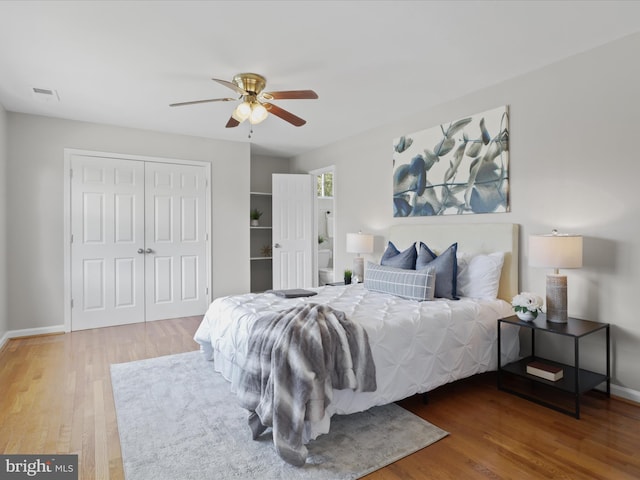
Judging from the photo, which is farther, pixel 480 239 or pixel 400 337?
pixel 480 239

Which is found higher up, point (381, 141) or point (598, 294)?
point (381, 141)

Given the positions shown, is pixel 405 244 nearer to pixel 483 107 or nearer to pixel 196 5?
pixel 483 107

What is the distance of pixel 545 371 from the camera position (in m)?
2.62

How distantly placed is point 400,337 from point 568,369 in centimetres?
146

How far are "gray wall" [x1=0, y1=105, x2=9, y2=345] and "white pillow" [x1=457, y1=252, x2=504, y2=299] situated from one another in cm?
471

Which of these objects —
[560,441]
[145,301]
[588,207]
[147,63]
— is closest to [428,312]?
[560,441]

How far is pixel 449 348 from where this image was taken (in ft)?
8.73

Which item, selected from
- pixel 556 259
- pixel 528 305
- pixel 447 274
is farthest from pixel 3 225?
pixel 556 259

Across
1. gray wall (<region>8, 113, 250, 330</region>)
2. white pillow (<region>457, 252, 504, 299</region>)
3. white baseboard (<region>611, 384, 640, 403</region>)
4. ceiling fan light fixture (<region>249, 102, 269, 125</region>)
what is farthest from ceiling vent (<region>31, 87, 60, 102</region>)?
white baseboard (<region>611, 384, 640, 403</region>)

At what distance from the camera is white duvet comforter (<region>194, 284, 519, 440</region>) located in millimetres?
2328

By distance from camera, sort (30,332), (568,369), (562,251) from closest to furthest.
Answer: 1. (562,251)
2. (568,369)
3. (30,332)

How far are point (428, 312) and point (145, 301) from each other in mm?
3889

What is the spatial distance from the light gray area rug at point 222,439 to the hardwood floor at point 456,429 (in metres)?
0.09

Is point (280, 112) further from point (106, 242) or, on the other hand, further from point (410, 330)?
point (106, 242)
